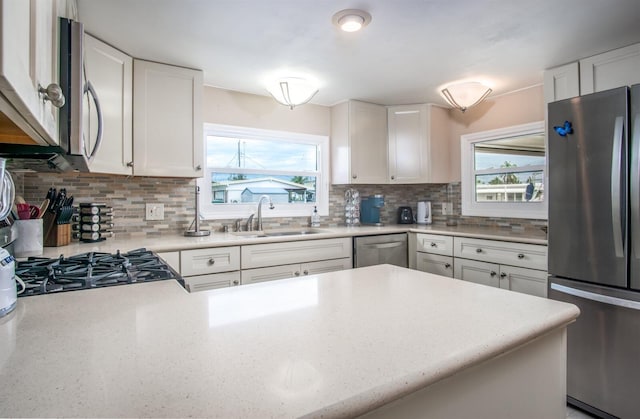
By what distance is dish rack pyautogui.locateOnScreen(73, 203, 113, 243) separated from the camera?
2.20 metres

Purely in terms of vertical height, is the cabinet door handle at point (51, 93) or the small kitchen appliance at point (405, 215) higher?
the cabinet door handle at point (51, 93)

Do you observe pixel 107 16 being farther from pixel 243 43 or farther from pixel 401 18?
pixel 401 18

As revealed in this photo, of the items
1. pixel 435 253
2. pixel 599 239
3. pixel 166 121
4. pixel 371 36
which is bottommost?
pixel 435 253

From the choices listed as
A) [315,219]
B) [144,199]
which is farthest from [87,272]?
[315,219]

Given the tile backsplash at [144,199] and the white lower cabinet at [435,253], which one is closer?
the tile backsplash at [144,199]

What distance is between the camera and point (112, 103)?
2158 millimetres

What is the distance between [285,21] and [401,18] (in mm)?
628

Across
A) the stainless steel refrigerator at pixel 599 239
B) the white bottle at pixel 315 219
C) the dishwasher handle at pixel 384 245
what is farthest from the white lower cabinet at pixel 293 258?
the stainless steel refrigerator at pixel 599 239

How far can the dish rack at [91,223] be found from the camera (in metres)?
2.20

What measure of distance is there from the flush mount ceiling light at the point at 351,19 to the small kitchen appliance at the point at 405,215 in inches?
91.2

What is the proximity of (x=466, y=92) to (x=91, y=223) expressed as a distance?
9.77 ft

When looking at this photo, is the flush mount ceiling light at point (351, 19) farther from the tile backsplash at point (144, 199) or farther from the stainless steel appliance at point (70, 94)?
the tile backsplash at point (144, 199)

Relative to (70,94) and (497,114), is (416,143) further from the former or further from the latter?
(70,94)

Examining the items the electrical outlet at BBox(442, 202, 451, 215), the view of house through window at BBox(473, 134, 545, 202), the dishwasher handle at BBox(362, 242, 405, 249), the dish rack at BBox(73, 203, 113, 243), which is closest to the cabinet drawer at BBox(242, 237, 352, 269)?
the dishwasher handle at BBox(362, 242, 405, 249)
